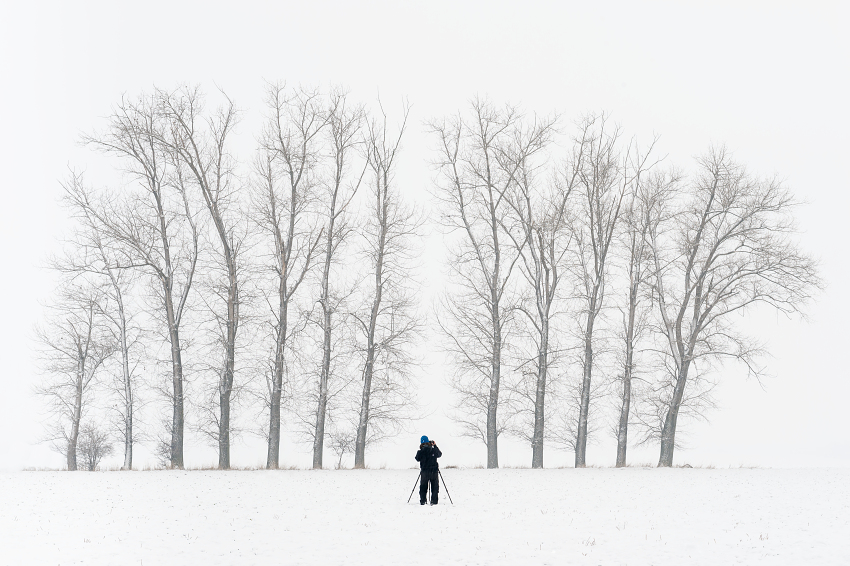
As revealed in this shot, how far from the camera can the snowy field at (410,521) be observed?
40.9 ft

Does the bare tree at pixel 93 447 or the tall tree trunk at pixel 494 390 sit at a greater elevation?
the tall tree trunk at pixel 494 390

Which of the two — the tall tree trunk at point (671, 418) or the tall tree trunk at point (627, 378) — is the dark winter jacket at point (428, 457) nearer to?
the tall tree trunk at point (627, 378)

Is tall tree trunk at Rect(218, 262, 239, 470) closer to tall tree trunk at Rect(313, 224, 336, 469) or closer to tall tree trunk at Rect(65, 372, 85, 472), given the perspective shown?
tall tree trunk at Rect(313, 224, 336, 469)

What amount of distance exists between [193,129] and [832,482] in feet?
89.9

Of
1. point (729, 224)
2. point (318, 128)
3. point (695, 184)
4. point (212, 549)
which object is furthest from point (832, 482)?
point (318, 128)

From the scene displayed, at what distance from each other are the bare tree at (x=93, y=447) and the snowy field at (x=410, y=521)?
28.3 metres

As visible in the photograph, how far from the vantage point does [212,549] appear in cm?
1291

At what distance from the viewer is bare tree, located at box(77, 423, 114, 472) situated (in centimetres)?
4831

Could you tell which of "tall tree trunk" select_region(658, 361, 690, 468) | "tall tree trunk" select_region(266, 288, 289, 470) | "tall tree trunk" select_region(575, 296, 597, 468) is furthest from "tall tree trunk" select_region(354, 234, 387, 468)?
"tall tree trunk" select_region(658, 361, 690, 468)

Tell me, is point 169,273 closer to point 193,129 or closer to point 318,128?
point 193,129

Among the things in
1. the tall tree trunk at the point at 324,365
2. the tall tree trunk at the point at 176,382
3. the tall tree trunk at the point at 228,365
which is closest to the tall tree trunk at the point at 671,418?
the tall tree trunk at the point at 324,365

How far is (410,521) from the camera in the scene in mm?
15414

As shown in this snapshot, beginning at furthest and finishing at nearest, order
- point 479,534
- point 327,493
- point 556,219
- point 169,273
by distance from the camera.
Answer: point 556,219
point 169,273
point 327,493
point 479,534

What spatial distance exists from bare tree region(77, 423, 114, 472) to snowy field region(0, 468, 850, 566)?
28319 mm
